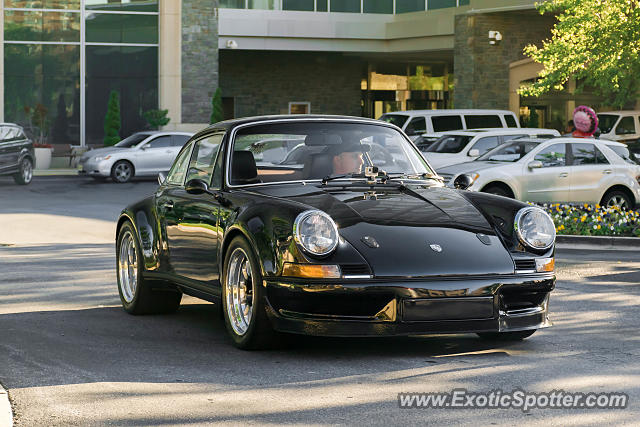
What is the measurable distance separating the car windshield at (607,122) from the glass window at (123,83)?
15.6 m

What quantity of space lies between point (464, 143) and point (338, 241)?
18.5m

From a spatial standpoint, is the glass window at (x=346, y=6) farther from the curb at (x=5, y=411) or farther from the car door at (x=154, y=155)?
the curb at (x=5, y=411)

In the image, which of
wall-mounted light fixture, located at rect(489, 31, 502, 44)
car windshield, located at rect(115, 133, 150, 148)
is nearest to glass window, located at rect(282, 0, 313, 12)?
wall-mounted light fixture, located at rect(489, 31, 502, 44)

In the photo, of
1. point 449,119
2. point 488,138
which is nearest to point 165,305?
point 488,138

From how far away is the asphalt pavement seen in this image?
5.93 meters

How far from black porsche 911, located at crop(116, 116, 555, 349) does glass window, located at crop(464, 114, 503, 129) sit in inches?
872

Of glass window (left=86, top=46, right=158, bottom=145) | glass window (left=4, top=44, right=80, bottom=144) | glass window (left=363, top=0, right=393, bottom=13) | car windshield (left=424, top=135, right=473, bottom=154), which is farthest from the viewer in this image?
glass window (left=363, top=0, right=393, bottom=13)

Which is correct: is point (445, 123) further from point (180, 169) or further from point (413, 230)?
point (413, 230)

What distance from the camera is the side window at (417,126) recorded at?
2978cm

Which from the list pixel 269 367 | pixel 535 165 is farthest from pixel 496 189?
pixel 269 367

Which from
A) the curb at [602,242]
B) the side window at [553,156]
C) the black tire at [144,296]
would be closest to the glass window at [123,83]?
the side window at [553,156]

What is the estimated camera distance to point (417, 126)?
98.3ft

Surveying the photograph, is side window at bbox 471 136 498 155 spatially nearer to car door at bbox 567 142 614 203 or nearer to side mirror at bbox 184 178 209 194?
car door at bbox 567 142 614 203

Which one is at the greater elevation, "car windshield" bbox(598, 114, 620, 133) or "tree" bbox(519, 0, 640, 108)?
"tree" bbox(519, 0, 640, 108)
